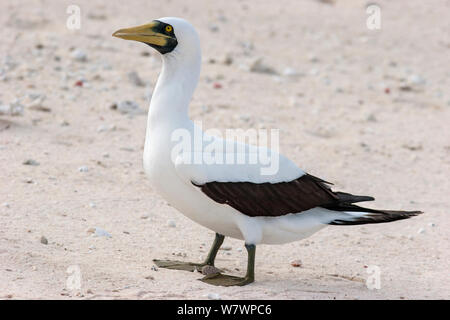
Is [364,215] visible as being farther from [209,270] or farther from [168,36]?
[168,36]

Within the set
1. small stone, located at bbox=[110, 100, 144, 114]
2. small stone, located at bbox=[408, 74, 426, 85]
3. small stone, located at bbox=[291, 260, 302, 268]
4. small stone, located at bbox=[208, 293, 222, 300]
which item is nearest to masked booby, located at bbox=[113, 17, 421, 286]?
small stone, located at bbox=[208, 293, 222, 300]

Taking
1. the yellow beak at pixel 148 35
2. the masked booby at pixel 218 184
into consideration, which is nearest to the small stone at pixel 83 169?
the masked booby at pixel 218 184

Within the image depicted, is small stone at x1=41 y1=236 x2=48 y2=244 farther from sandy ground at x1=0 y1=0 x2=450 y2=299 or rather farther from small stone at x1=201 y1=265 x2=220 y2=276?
small stone at x1=201 y1=265 x2=220 y2=276

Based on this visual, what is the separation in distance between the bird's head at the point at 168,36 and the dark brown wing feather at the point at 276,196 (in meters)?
1.08

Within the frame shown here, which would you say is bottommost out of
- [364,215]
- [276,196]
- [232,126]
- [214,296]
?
[214,296]

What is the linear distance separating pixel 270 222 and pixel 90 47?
689cm

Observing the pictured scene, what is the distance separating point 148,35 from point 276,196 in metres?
1.50

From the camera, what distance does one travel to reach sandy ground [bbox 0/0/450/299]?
6.06 metres

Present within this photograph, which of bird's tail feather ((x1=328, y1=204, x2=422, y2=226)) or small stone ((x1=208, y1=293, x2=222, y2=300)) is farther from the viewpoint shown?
bird's tail feather ((x1=328, y1=204, x2=422, y2=226))

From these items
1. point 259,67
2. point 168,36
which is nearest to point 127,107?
point 259,67

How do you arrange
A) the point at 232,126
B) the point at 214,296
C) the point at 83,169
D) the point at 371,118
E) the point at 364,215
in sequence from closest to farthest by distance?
the point at 214,296 → the point at 364,215 → the point at 83,169 → the point at 232,126 → the point at 371,118

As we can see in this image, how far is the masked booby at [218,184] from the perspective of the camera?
18.6 feet

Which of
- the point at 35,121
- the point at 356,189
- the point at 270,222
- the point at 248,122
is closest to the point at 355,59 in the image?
the point at 248,122

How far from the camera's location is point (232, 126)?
1005 centimetres
